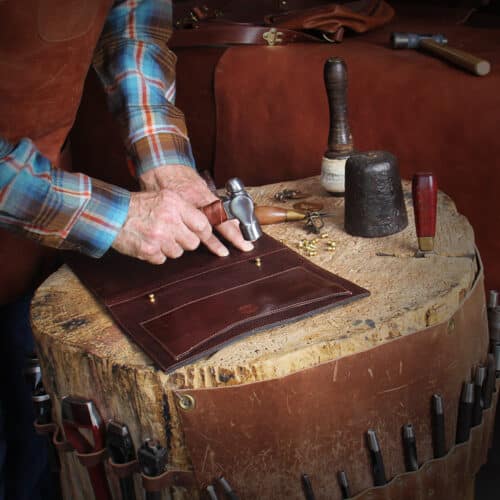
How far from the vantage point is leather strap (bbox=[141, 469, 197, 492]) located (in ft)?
3.34

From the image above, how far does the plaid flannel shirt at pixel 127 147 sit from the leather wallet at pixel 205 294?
0.09 metres

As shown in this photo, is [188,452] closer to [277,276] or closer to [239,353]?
[239,353]

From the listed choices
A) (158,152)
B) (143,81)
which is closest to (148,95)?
(143,81)

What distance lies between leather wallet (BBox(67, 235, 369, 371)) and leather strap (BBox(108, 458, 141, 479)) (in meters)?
0.20

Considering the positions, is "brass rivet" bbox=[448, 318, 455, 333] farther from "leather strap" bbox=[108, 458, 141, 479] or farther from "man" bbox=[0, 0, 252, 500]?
"leather strap" bbox=[108, 458, 141, 479]

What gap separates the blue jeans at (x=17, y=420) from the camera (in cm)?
159

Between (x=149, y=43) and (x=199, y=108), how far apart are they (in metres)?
0.74

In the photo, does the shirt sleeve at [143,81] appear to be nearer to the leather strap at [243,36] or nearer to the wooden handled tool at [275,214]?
the wooden handled tool at [275,214]

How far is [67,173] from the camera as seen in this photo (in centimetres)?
123

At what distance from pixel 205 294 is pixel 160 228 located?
17cm

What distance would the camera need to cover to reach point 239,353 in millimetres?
989

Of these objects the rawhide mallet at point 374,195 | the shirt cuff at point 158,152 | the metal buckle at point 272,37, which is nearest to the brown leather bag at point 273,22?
the metal buckle at point 272,37

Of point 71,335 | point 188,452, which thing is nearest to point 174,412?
point 188,452

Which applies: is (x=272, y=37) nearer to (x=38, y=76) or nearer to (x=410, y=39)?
(x=410, y=39)
